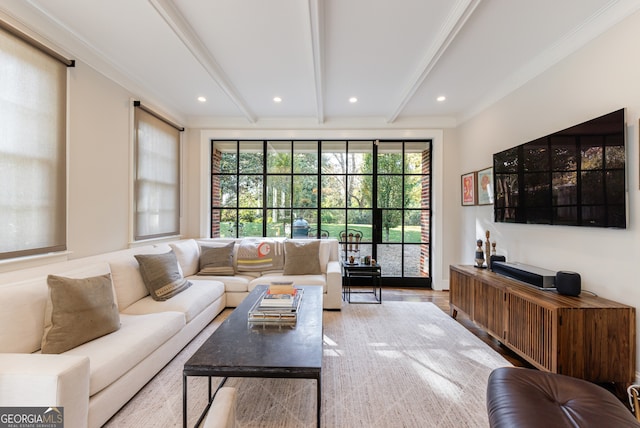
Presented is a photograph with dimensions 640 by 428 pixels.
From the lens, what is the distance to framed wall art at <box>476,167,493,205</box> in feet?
11.4

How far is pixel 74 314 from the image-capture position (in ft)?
5.57

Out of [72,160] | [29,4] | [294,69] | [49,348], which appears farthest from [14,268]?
[294,69]

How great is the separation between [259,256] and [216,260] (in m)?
0.59

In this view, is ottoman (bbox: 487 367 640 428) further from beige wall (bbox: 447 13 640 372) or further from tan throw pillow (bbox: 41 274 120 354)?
tan throw pillow (bbox: 41 274 120 354)

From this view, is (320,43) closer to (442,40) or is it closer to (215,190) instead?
(442,40)

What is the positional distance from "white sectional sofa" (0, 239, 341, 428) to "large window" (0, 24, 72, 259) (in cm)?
27

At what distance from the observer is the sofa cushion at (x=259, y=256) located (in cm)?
380

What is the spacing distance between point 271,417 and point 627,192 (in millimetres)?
2880

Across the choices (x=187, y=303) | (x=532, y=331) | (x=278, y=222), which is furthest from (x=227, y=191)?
(x=532, y=331)

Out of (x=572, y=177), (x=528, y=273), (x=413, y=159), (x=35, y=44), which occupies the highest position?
(x=35, y=44)

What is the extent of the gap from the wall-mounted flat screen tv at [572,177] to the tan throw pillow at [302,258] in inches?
94.9

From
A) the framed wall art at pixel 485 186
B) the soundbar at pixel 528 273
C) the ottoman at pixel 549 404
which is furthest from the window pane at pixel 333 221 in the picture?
the ottoman at pixel 549 404

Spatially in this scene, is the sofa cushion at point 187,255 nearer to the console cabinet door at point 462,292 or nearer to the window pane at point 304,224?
the window pane at point 304,224

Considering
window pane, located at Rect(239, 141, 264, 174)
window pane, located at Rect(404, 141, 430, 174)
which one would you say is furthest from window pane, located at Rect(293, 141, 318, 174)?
window pane, located at Rect(404, 141, 430, 174)
